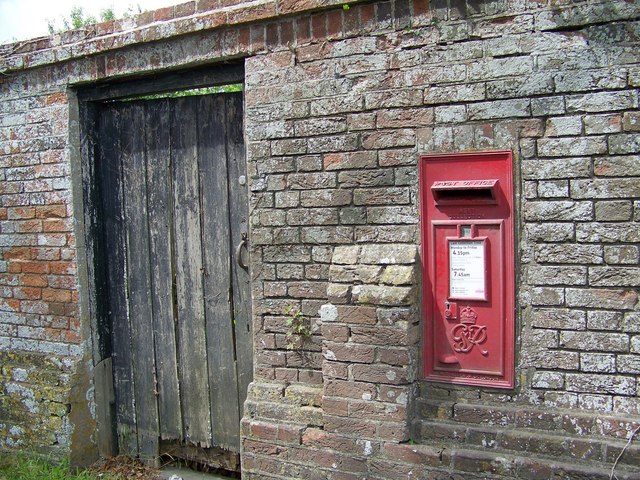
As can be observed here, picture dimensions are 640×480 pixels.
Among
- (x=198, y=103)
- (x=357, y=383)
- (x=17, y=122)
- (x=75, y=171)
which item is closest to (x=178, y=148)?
(x=198, y=103)

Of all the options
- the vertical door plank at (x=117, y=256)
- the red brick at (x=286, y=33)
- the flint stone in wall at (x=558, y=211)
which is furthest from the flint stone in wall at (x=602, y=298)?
the vertical door plank at (x=117, y=256)

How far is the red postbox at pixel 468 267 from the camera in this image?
2721 millimetres

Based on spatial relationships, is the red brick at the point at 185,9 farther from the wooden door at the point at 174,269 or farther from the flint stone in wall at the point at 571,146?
the flint stone in wall at the point at 571,146

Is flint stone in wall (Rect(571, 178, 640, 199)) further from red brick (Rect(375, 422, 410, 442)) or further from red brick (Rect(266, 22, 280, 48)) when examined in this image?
red brick (Rect(266, 22, 280, 48))

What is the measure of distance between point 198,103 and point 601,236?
2.51m

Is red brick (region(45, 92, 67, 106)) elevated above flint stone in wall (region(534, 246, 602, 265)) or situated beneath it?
elevated above

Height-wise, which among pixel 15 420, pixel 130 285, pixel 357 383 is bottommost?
pixel 15 420

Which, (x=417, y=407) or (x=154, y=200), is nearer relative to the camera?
(x=417, y=407)

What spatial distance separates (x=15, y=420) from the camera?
3.99 m

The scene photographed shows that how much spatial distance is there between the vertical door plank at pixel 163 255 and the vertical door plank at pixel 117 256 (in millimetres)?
246

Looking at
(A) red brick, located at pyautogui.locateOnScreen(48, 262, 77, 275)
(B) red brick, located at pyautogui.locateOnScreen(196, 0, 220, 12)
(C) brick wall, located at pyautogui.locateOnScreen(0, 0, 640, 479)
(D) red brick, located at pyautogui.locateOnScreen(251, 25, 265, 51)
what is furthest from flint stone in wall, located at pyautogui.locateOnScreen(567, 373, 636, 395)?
(A) red brick, located at pyautogui.locateOnScreen(48, 262, 77, 275)

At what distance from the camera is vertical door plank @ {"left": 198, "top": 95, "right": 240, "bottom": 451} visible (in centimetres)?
357

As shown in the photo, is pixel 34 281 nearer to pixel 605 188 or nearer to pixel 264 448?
pixel 264 448

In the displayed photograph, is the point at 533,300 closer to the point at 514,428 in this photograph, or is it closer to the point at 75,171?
the point at 514,428
